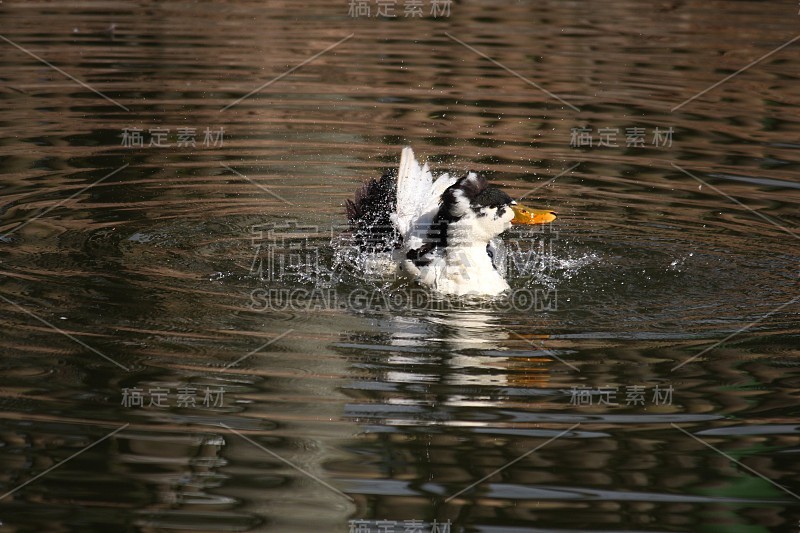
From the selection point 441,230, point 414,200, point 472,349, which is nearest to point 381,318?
point 472,349

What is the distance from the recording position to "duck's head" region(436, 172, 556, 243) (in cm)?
724

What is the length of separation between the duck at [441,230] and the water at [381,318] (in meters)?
0.26

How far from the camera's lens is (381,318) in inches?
266

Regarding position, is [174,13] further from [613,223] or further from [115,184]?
[613,223]

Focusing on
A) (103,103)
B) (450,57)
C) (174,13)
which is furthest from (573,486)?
(174,13)

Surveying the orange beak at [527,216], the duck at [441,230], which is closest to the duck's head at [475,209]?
the duck at [441,230]

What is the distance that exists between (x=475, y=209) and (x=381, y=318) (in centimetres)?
103

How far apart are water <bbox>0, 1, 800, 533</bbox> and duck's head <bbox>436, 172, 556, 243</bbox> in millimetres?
533

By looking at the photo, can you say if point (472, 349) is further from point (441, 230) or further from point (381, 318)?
point (441, 230)

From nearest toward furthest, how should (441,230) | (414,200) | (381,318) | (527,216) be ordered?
(381,318)
(441,230)
(527,216)
(414,200)

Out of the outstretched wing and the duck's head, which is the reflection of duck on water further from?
the outstretched wing

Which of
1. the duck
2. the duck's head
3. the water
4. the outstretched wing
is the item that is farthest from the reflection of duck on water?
the outstretched wing

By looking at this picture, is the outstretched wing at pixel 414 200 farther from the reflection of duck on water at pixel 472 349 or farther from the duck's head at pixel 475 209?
the reflection of duck on water at pixel 472 349

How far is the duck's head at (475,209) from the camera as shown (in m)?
7.24
